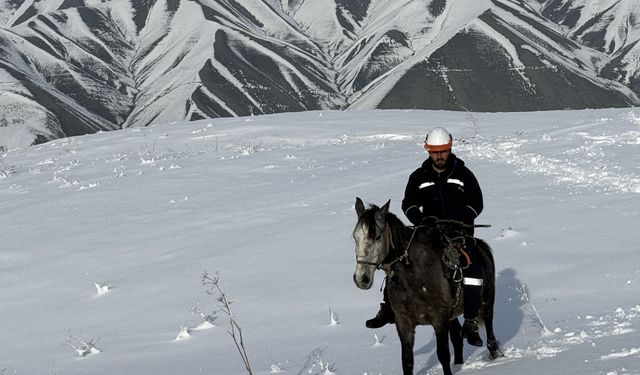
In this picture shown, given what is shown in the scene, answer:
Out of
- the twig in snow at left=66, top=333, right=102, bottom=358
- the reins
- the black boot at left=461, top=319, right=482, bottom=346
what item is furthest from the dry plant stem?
the black boot at left=461, top=319, right=482, bottom=346

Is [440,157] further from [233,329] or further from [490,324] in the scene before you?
[233,329]

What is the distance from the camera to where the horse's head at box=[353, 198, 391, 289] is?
257 inches

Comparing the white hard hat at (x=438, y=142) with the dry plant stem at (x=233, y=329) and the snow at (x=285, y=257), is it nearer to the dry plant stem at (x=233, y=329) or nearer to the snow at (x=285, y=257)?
the snow at (x=285, y=257)

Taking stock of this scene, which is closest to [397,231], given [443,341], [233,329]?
[443,341]

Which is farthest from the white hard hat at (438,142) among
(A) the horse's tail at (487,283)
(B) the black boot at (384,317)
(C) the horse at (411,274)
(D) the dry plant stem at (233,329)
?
(D) the dry plant stem at (233,329)

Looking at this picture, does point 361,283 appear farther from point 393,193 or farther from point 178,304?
point 393,193

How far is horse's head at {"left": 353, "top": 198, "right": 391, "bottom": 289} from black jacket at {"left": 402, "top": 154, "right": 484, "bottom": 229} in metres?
1.40

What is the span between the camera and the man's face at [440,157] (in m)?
8.10

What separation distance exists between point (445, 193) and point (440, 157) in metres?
0.40

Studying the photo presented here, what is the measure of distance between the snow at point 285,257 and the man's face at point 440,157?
2.18 metres

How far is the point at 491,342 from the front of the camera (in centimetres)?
817

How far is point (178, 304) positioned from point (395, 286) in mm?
5677

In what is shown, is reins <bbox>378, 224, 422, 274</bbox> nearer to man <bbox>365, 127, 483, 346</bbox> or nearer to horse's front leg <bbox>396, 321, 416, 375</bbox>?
horse's front leg <bbox>396, 321, 416, 375</bbox>

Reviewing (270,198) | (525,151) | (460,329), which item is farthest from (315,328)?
(525,151)
